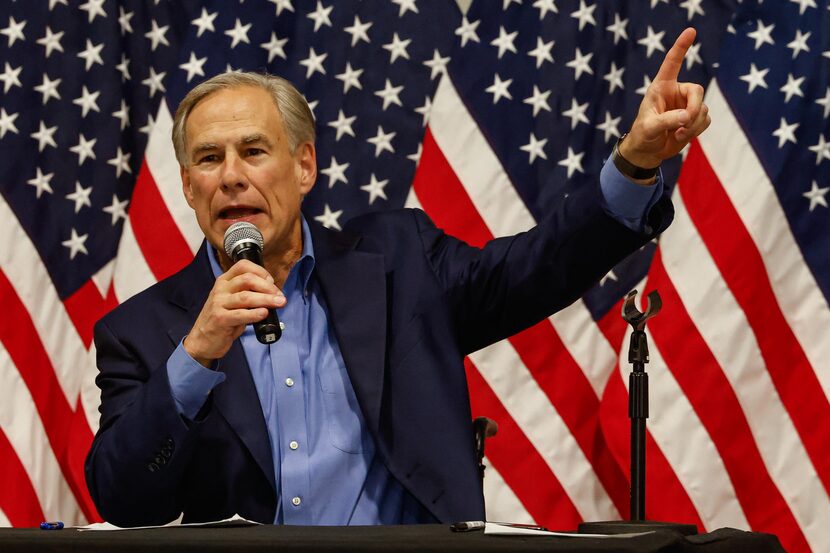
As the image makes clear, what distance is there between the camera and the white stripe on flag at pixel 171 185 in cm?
385

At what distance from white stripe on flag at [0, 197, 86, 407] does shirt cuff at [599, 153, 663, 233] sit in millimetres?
2216

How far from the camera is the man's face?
2.57 meters

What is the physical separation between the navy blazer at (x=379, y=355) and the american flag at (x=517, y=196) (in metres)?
1.09

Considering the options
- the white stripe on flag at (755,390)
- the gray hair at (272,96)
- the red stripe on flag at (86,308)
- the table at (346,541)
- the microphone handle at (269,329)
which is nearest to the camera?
the table at (346,541)

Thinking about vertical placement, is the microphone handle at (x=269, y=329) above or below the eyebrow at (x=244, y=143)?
below

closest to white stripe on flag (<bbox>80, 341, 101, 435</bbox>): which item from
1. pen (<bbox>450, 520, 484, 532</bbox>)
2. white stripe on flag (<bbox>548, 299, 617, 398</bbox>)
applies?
white stripe on flag (<bbox>548, 299, 617, 398</bbox>)

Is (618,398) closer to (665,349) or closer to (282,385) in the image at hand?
(665,349)

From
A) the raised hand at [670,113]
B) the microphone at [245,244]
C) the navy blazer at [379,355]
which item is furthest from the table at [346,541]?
the raised hand at [670,113]

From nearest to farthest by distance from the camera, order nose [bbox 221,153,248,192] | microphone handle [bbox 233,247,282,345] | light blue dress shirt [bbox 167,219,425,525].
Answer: microphone handle [bbox 233,247,282,345], light blue dress shirt [bbox 167,219,425,525], nose [bbox 221,153,248,192]

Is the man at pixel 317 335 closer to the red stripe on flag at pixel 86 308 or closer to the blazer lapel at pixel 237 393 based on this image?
the blazer lapel at pixel 237 393

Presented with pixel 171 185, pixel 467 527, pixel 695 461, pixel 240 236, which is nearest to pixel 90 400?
pixel 171 185

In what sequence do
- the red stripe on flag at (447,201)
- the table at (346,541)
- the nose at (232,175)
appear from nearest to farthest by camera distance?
the table at (346,541), the nose at (232,175), the red stripe on flag at (447,201)

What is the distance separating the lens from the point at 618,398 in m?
3.55

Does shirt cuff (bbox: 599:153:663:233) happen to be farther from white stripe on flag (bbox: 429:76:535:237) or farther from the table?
white stripe on flag (bbox: 429:76:535:237)
